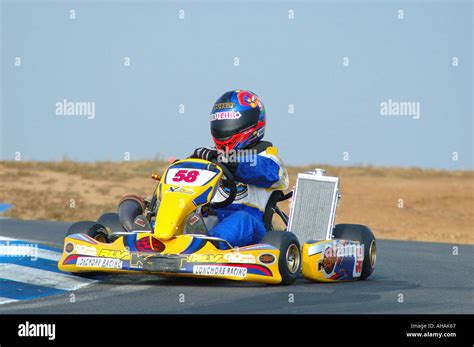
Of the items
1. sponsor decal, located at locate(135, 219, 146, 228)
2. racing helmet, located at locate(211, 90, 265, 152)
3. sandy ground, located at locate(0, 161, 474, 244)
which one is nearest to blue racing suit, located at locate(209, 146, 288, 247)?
racing helmet, located at locate(211, 90, 265, 152)

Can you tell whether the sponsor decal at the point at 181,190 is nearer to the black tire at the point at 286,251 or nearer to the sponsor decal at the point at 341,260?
the black tire at the point at 286,251

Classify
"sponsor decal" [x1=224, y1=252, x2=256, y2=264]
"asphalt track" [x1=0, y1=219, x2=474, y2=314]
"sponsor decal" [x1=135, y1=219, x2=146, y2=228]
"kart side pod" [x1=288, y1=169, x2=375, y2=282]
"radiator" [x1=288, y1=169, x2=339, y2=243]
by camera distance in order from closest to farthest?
"asphalt track" [x1=0, y1=219, x2=474, y2=314] → "sponsor decal" [x1=224, y1=252, x2=256, y2=264] → "sponsor decal" [x1=135, y1=219, x2=146, y2=228] → "kart side pod" [x1=288, y1=169, x2=375, y2=282] → "radiator" [x1=288, y1=169, x2=339, y2=243]

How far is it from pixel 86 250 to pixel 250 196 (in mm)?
1935

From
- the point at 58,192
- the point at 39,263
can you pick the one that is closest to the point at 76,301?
the point at 39,263

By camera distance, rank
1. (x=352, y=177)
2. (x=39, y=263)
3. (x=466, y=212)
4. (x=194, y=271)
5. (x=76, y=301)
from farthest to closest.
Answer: (x=352, y=177) < (x=466, y=212) < (x=39, y=263) < (x=194, y=271) < (x=76, y=301)

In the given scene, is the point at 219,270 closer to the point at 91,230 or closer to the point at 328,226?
the point at 91,230

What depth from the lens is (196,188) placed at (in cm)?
1084

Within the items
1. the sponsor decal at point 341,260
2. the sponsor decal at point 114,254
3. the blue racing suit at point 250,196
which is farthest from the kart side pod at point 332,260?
the sponsor decal at point 114,254

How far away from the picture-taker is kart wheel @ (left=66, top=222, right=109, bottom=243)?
11.4 m

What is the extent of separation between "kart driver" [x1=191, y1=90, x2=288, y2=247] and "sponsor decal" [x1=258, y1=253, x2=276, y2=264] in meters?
0.63

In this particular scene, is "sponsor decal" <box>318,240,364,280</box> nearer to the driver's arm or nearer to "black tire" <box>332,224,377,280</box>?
"black tire" <box>332,224,377,280</box>

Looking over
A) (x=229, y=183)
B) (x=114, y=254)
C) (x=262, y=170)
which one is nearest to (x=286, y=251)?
(x=229, y=183)
